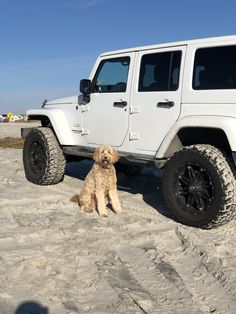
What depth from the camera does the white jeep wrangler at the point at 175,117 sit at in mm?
4648

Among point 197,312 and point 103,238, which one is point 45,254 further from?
point 197,312

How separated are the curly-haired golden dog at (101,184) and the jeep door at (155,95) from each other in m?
0.49

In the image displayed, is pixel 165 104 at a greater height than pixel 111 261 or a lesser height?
greater

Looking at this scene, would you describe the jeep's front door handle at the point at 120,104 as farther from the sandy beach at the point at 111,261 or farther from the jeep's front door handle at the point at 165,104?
the sandy beach at the point at 111,261

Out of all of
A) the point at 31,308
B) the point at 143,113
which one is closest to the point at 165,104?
the point at 143,113

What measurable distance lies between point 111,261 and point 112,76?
3.22 meters

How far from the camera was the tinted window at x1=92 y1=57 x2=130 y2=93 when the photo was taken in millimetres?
6004

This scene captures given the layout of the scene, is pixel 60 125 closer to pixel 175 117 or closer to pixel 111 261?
pixel 175 117

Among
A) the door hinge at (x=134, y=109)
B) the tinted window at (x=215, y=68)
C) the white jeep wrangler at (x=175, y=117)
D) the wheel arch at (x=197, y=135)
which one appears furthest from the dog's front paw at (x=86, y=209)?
the tinted window at (x=215, y=68)

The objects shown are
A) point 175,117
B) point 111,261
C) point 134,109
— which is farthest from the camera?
point 134,109

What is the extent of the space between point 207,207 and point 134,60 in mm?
2275

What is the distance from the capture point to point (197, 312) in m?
2.92

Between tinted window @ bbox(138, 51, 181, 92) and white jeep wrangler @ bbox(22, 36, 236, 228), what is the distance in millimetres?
12

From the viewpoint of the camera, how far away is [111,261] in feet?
12.5
